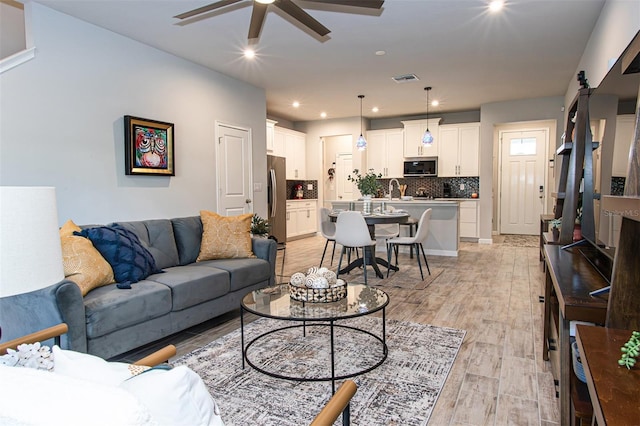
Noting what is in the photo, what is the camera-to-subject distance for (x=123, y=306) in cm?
253

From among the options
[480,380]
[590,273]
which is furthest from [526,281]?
[590,273]

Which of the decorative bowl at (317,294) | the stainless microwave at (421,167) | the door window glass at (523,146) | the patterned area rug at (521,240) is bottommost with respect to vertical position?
the patterned area rug at (521,240)

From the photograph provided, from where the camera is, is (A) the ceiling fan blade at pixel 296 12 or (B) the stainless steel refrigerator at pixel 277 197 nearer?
(A) the ceiling fan blade at pixel 296 12

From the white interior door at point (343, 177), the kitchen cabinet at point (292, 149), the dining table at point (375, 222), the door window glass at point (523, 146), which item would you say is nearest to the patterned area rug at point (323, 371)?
the dining table at point (375, 222)

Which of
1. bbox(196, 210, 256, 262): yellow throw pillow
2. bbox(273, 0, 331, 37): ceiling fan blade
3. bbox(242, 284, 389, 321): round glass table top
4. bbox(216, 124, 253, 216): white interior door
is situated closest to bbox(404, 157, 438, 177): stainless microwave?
bbox(216, 124, 253, 216): white interior door

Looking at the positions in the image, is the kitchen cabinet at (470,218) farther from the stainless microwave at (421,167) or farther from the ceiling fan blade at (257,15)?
the ceiling fan blade at (257,15)

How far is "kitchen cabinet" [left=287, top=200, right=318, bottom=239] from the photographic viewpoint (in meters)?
8.41

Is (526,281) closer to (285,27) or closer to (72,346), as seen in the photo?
(285,27)

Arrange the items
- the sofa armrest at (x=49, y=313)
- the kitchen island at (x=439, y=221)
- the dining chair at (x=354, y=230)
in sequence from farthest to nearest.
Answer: the kitchen island at (x=439, y=221)
the dining chair at (x=354, y=230)
the sofa armrest at (x=49, y=313)

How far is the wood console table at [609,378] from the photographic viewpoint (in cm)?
77

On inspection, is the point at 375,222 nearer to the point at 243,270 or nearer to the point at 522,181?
the point at 243,270

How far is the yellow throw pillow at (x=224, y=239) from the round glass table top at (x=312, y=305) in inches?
45.7

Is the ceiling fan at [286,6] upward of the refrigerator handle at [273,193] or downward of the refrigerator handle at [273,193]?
upward

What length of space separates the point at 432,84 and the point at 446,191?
3109mm
